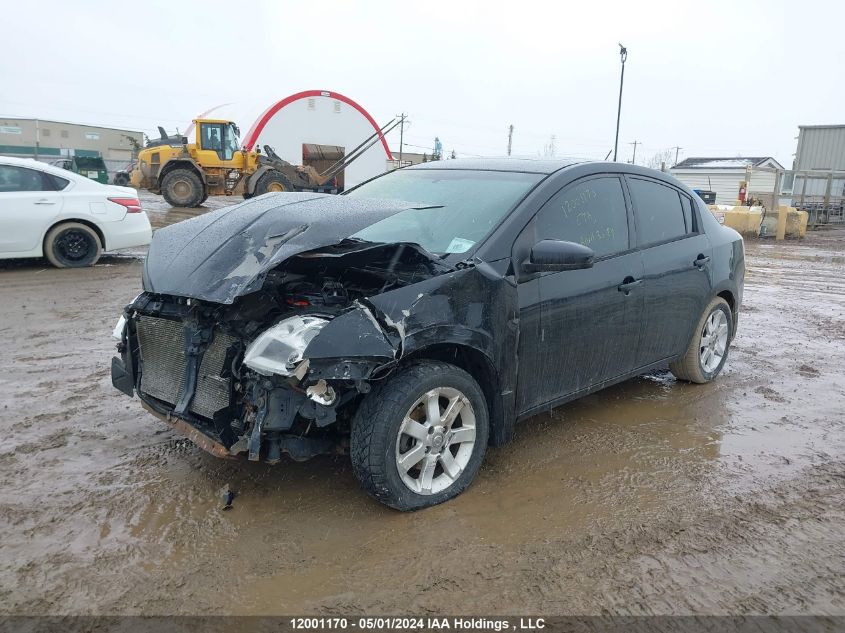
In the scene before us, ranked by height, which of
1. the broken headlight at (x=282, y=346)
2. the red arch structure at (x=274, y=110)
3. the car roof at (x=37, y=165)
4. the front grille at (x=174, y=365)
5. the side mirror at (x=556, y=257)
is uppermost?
the red arch structure at (x=274, y=110)

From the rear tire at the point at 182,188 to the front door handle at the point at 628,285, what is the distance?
1888cm

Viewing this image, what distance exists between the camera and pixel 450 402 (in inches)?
125

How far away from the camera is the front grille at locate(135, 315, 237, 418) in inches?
120

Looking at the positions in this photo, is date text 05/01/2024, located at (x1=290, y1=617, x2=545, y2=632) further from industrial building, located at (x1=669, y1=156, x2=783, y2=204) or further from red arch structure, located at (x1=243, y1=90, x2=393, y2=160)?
industrial building, located at (x1=669, y1=156, x2=783, y2=204)

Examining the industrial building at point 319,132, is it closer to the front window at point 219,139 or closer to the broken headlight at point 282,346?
the front window at point 219,139

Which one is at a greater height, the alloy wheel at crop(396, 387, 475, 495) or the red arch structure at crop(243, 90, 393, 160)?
the red arch structure at crop(243, 90, 393, 160)

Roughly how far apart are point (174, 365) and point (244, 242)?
2.36 ft

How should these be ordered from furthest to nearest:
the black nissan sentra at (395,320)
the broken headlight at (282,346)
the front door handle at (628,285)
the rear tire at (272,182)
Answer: the rear tire at (272,182) < the front door handle at (628,285) < the black nissan sentra at (395,320) < the broken headlight at (282,346)

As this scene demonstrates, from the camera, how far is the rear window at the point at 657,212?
436 centimetres

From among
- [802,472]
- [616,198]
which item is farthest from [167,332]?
[802,472]

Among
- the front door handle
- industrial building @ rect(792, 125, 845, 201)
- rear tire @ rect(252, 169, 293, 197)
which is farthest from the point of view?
industrial building @ rect(792, 125, 845, 201)

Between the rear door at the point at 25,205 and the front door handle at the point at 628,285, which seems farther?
the rear door at the point at 25,205

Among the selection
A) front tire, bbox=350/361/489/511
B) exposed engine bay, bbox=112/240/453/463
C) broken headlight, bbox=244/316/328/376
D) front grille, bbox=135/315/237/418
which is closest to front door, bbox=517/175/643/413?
front tire, bbox=350/361/489/511

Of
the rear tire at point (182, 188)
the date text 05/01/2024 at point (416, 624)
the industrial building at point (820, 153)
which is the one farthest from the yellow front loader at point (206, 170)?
the industrial building at point (820, 153)
